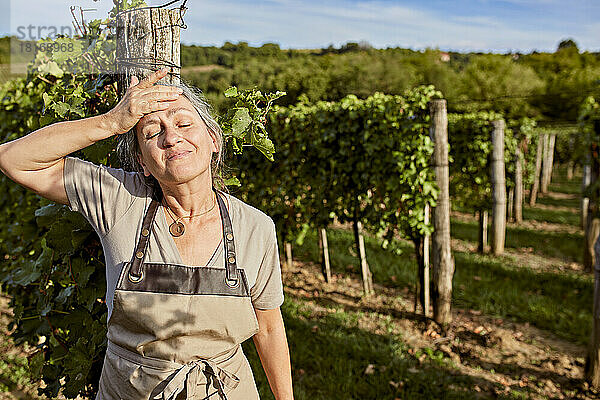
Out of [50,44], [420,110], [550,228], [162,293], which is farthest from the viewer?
[550,228]

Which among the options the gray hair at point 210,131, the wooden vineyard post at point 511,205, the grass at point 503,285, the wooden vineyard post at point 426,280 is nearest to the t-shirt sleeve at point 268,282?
the gray hair at point 210,131

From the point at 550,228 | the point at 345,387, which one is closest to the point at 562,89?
the point at 550,228

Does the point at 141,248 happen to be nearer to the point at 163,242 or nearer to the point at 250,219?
the point at 163,242

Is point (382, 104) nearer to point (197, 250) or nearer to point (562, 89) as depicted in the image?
point (197, 250)

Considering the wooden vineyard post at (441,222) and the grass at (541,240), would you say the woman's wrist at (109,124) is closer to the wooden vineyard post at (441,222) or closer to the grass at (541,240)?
the wooden vineyard post at (441,222)

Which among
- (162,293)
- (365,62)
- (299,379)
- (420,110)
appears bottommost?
(299,379)

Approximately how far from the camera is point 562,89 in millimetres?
49125

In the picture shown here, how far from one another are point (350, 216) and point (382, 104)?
1655 millimetres

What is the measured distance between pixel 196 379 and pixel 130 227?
597 mm

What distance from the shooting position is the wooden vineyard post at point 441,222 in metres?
5.14

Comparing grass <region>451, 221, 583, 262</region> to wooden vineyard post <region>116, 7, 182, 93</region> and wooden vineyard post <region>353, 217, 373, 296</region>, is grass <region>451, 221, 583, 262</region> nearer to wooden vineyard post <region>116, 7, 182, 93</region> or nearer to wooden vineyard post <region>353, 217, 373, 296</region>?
wooden vineyard post <region>353, 217, 373, 296</region>

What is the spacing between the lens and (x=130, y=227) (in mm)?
1684

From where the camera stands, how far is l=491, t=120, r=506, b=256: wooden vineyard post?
7759 millimetres

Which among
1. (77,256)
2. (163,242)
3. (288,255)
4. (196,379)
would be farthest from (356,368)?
(288,255)
